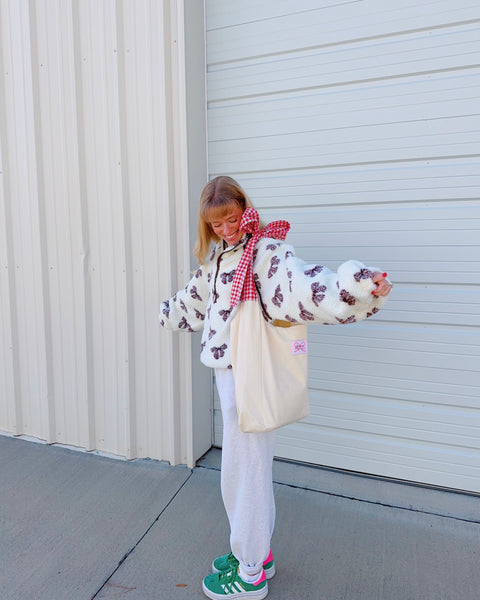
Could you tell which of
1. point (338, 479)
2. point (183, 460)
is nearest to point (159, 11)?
point (183, 460)

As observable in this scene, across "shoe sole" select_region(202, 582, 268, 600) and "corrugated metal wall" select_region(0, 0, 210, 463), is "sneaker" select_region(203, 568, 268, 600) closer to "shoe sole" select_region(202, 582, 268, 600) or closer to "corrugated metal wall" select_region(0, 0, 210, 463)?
"shoe sole" select_region(202, 582, 268, 600)

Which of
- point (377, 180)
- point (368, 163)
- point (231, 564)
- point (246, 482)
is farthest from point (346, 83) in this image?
point (231, 564)

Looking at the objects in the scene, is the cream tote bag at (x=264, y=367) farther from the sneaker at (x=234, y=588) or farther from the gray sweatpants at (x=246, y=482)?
the sneaker at (x=234, y=588)

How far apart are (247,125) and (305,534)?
2325 millimetres

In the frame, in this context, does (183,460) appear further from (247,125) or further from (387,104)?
(387,104)

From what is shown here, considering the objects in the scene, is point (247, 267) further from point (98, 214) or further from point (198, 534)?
point (98, 214)

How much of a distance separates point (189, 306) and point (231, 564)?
116 centimetres

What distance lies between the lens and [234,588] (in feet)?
5.87

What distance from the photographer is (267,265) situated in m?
1.68

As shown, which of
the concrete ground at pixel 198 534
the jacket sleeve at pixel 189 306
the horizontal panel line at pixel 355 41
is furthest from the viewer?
the horizontal panel line at pixel 355 41

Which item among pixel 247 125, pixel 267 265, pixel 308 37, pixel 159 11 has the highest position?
pixel 159 11

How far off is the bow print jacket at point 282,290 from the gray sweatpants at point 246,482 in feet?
0.72

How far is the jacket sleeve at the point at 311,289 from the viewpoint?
1398 mm

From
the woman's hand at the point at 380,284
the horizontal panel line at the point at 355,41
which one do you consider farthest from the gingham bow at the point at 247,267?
the horizontal panel line at the point at 355,41
